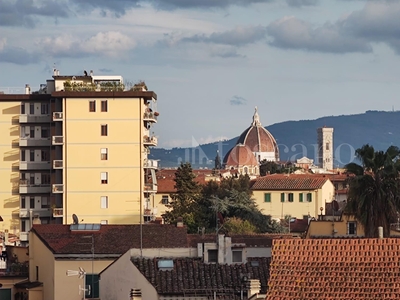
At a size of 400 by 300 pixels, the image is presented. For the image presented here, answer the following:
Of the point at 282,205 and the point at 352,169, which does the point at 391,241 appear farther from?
the point at 282,205

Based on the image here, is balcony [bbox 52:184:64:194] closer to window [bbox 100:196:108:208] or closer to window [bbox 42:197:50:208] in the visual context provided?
window [bbox 100:196:108:208]

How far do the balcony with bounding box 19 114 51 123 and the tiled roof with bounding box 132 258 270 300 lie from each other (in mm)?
53852

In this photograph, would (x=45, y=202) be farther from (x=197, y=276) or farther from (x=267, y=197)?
(x=197, y=276)

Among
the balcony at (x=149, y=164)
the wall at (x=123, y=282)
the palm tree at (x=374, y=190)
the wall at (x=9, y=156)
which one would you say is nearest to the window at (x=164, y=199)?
the balcony at (x=149, y=164)

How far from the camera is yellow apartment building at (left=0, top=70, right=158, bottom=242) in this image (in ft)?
274

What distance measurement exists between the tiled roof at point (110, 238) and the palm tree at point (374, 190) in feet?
21.9

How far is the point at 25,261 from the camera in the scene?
48562 millimetres

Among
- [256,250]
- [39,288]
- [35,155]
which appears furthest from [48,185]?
[256,250]

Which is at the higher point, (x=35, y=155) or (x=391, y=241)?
(x=35, y=155)

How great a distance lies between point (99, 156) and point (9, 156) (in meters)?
6.66

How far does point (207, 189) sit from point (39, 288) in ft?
197

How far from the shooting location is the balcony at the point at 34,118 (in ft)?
285

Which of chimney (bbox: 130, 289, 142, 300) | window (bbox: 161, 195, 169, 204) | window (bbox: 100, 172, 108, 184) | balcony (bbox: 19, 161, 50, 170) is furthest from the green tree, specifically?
chimney (bbox: 130, 289, 142, 300)

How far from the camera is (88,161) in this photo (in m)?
84.2
